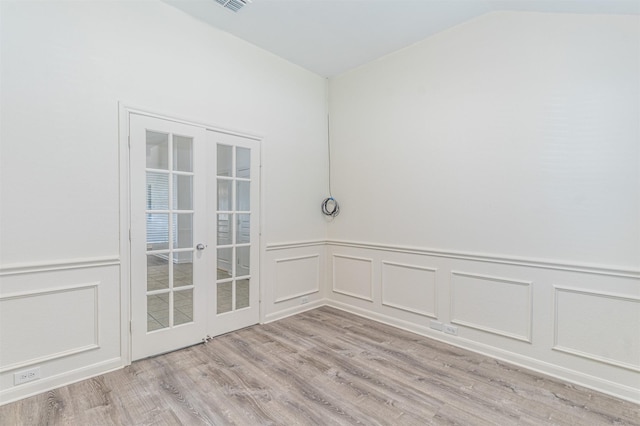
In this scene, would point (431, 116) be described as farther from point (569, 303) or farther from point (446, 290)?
point (569, 303)

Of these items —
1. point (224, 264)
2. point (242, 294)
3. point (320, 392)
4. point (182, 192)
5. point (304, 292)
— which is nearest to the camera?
point (320, 392)

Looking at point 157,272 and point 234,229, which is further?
point 234,229

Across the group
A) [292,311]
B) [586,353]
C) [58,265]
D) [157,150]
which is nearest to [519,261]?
[586,353]

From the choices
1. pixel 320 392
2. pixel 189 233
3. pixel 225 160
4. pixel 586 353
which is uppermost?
pixel 225 160

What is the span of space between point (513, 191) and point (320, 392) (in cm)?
238

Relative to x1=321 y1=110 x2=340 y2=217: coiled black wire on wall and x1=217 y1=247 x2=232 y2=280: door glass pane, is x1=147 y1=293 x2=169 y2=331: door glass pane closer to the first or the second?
x1=217 y1=247 x2=232 y2=280: door glass pane

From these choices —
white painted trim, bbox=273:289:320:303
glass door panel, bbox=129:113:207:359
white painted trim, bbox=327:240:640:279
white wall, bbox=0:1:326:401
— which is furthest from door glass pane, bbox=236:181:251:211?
white painted trim, bbox=327:240:640:279

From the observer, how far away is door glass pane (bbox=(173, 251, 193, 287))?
298cm

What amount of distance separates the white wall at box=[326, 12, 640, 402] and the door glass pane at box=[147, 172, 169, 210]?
2279 millimetres

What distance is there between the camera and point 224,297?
3373 millimetres

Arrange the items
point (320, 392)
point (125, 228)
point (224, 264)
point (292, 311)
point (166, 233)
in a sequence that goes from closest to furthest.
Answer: point (320, 392)
point (125, 228)
point (166, 233)
point (224, 264)
point (292, 311)

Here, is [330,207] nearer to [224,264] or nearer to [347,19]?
[224,264]

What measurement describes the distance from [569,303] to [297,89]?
3.66 m

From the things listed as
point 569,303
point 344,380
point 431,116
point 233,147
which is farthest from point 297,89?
point 569,303
